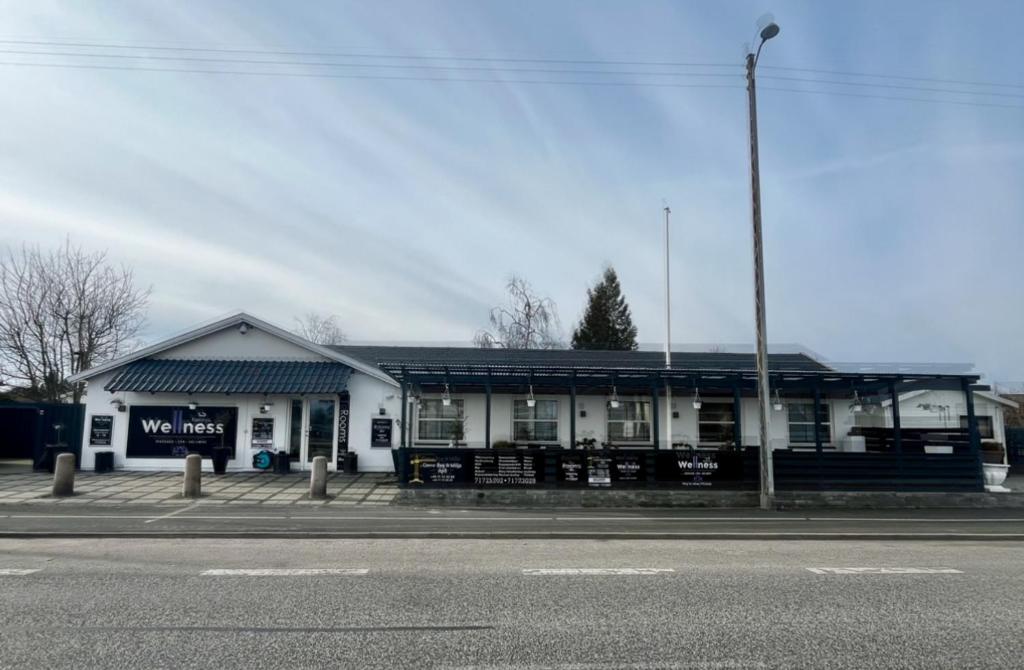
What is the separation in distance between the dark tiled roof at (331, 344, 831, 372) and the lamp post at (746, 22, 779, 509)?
9.84 meters

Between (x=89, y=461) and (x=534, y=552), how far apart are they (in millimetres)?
18987

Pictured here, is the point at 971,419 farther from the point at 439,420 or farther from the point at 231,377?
the point at 231,377

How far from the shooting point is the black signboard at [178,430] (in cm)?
2278

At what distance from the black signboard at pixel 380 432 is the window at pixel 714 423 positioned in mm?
10278

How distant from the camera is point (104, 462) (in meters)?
21.7

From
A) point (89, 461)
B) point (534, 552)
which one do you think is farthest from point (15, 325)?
point (534, 552)

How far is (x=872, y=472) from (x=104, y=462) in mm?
22119

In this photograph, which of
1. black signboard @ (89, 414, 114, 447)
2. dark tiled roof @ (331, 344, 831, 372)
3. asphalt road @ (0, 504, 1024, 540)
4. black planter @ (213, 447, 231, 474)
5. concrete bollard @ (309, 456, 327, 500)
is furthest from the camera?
dark tiled roof @ (331, 344, 831, 372)

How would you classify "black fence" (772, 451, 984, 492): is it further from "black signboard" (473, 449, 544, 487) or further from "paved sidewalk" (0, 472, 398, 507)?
"paved sidewalk" (0, 472, 398, 507)

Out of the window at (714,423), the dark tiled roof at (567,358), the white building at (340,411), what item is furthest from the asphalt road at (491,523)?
the dark tiled roof at (567,358)

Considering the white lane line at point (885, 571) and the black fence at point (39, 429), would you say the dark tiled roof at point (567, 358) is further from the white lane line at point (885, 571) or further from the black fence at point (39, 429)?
the white lane line at point (885, 571)

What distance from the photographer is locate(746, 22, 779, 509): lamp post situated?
1650 cm

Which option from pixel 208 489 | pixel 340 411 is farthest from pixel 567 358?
pixel 208 489

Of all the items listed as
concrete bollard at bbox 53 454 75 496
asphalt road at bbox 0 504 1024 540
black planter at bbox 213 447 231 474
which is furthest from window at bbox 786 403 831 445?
concrete bollard at bbox 53 454 75 496
